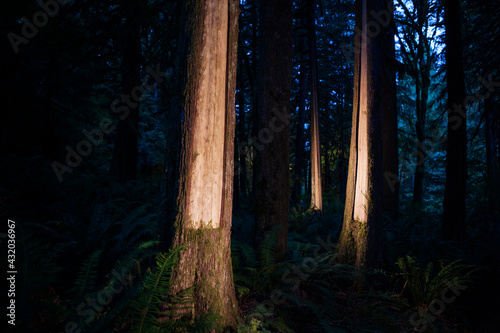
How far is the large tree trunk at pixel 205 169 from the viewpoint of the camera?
2279 millimetres

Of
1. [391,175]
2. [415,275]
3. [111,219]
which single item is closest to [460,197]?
[391,175]

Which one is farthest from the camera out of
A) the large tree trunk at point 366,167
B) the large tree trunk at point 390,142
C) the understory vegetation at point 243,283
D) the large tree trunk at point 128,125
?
the large tree trunk at point 390,142

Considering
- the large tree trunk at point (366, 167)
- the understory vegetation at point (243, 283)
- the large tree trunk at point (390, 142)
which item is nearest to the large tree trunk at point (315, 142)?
the large tree trunk at point (390, 142)

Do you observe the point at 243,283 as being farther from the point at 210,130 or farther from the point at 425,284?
the point at 425,284

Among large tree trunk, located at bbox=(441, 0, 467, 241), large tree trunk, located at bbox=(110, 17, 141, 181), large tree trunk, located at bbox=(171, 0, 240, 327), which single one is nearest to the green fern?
large tree trunk, located at bbox=(441, 0, 467, 241)

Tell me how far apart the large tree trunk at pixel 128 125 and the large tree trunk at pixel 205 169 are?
215 inches

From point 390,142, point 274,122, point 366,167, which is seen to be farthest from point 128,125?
point 390,142

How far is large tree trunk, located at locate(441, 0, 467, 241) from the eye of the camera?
5.75 m

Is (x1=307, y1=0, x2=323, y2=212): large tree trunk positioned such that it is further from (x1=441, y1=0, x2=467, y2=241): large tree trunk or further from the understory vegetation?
(x1=441, y1=0, x2=467, y2=241): large tree trunk

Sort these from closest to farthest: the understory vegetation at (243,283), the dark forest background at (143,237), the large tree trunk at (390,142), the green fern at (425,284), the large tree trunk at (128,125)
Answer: the understory vegetation at (243,283) < the dark forest background at (143,237) < the green fern at (425,284) < the large tree trunk at (128,125) < the large tree trunk at (390,142)

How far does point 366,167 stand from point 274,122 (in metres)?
1.81

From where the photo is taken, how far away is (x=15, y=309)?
1829 mm

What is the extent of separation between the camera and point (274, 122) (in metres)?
4.44

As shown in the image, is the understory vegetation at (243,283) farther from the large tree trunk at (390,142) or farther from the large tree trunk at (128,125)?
the large tree trunk at (128,125)
